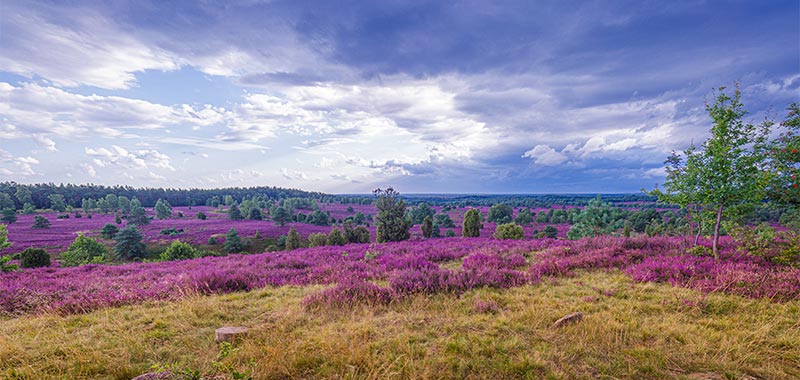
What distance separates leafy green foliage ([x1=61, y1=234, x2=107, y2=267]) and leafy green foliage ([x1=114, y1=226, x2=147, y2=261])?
3643mm

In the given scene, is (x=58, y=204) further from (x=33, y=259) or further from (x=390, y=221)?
(x=390, y=221)

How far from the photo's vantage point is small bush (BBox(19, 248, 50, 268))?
65.0 feet

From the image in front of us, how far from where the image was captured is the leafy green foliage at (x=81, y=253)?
28656 mm

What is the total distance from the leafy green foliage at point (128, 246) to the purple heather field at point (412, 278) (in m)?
31.8

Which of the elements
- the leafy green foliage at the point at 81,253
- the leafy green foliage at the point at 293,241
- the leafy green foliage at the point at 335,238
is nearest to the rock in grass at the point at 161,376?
the leafy green foliage at the point at 335,238

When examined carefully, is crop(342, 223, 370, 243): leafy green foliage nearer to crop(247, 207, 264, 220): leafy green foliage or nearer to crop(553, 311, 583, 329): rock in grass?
crop(553, 311, 583, 329): rock in grass

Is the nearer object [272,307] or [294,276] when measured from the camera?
[272,307]

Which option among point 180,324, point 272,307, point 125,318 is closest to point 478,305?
point 272,307

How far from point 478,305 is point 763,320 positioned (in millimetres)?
5393

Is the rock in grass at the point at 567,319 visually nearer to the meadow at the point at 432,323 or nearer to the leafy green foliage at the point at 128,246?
the meadow at the point at 432,323

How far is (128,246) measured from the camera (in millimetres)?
38875

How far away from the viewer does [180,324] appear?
616 centimetres

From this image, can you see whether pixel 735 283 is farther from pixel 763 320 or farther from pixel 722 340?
pixel 722 340

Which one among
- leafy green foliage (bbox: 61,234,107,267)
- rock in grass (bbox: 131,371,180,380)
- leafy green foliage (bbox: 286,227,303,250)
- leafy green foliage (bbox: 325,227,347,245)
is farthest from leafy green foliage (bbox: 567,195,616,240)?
leafy green foliage (bbox: 61,234,107,267)
